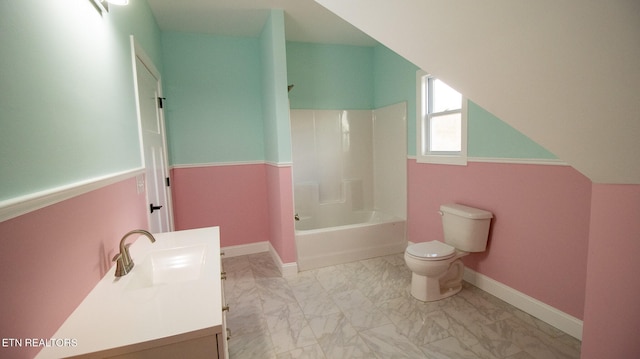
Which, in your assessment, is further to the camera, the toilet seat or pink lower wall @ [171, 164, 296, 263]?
pink lower wall @ [171, 164, 296, 263]

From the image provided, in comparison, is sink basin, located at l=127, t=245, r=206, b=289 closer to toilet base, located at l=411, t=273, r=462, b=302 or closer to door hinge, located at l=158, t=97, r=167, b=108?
toilet base, located at l=411, t=273, r=462, b=302

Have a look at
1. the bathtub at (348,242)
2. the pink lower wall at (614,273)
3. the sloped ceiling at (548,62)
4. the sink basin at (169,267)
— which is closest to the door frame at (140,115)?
the sink basin at (169,267)

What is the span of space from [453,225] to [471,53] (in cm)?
176

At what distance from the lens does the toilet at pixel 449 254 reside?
2.18 m

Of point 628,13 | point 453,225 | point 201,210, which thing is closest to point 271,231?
point 201,210

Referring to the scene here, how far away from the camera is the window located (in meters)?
2.51

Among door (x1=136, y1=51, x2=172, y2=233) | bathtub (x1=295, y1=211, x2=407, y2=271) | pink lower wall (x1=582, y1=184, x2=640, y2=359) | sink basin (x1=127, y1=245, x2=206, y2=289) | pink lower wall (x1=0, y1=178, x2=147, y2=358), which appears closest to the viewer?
pink lower wall (x1=0, y1=178, x2=147, y2=358)

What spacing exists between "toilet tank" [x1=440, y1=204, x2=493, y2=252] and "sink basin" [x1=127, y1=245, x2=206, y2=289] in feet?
6.24

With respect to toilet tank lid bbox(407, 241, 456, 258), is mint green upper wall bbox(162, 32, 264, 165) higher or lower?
higher

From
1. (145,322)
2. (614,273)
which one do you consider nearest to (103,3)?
(145,322)

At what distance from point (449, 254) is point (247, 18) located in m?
2.81

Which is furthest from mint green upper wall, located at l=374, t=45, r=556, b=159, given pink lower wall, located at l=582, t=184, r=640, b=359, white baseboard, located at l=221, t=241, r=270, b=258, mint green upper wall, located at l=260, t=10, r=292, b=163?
white baseboard, located at l=221, t=241, r=270, b=258

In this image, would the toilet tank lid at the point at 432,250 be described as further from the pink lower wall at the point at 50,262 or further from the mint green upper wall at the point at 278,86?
the pink lower wall at the point at 50,262

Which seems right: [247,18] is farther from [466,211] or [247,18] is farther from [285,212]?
[466,211]
